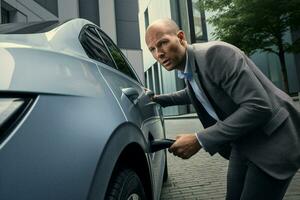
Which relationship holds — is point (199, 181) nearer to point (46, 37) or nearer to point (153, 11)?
point (46, 37)

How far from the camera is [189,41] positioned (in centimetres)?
2738

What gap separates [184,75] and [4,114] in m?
1.32

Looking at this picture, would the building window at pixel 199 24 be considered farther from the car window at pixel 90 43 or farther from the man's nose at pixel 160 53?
the man's nose at pixel 160 53

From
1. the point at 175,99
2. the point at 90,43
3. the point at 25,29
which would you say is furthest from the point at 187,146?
the point at 175,99

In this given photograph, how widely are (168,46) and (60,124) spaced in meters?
1.03

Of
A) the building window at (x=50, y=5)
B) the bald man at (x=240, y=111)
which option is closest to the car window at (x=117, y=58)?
the bald man at (x=240, y=111)

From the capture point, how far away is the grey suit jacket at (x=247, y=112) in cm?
212

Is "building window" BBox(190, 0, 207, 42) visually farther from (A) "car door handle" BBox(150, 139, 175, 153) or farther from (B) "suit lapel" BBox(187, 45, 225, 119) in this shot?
(B) "suit lapel" BBox(187, 45, 225, 119)

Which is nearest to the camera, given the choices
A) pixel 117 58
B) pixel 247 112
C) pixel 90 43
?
pixel 247 112

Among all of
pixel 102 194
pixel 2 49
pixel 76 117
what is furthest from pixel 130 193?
pixel 2 49

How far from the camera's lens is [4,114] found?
135 centimetres

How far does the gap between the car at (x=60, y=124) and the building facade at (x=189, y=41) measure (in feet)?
57.6

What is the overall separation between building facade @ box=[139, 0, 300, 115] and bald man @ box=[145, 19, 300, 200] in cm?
1716

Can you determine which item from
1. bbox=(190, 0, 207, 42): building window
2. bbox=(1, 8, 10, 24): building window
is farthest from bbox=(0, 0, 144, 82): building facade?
bbox=(190, 0, 207, 42): building window
